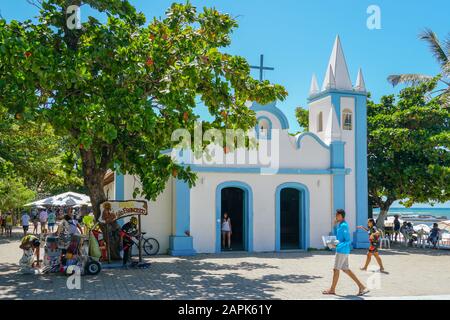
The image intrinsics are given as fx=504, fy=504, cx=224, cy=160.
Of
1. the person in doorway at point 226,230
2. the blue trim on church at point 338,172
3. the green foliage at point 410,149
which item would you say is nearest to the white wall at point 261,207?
the blue trim on church at point 338,172

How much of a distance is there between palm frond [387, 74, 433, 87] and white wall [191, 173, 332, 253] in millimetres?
10104

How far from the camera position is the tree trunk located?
14.7 meters

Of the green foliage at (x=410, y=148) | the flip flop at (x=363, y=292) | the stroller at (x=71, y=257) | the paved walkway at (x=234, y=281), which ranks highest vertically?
the green foliage at (x=410, y=148)

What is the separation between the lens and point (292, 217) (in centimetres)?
2052

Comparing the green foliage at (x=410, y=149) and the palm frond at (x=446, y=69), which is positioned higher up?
the palm frond at (x=446, y=69)

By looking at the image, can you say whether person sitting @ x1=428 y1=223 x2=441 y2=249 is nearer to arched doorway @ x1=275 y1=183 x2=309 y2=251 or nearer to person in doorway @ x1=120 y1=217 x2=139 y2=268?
arched doorway @ x1=275 y1=183 x2=309 y2=251

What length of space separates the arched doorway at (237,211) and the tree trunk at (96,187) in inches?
189

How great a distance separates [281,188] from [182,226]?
14.1 ft

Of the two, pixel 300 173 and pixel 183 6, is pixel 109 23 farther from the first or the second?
pixel 300 173

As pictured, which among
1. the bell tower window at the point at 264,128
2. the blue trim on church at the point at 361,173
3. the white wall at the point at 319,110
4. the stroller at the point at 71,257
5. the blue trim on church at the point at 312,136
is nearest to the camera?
the stroller at the point at 71,257

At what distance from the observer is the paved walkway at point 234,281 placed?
33.8ft

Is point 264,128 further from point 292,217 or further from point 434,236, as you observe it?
point 434,236

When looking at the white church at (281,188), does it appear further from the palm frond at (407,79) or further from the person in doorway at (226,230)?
the palm frond at (407,79)
